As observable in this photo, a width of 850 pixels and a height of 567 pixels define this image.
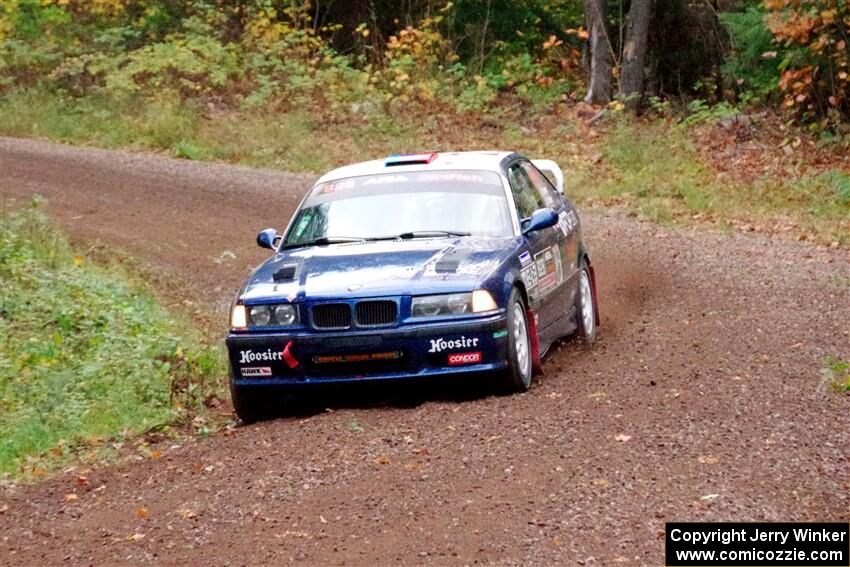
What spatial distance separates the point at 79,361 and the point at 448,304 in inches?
156

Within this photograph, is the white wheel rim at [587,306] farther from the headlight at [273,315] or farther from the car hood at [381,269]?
the headlight at [273,315]

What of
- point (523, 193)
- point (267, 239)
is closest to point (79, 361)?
point (267, 239)

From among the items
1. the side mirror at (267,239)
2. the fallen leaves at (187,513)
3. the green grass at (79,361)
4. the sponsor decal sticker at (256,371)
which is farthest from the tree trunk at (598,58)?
the fallen leaves at (187,513)

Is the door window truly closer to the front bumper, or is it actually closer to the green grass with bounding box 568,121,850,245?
the front bumper

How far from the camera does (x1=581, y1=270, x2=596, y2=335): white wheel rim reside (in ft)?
36.7

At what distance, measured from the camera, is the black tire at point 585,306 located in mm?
11070

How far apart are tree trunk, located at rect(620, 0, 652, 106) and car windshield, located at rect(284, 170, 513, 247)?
1404 cm

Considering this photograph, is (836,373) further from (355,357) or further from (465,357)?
(355,357)

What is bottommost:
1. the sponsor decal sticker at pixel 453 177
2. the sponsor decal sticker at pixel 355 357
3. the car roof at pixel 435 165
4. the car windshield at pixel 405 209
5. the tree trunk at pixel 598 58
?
the tree trunk at pixel 598 58

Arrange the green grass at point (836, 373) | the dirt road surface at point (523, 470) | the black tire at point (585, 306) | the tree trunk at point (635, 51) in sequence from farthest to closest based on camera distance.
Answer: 1. the tree trunk at point (635, 51)
2. the black tire at point (585, 306)
3. the green grass at point (836, 373)
4. the dirt road surface at point (523, 470)

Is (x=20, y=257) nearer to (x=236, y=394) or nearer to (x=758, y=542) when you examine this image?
(x=236, y=394)

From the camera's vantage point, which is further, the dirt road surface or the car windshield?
the car windshield

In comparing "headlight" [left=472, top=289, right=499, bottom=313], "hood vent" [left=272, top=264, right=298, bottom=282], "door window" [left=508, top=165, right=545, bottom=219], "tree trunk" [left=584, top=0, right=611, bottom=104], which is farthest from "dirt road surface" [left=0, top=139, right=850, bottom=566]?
"tree trunk" [left=584, top=0, right=611, bottom=104]

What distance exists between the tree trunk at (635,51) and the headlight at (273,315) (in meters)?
15.9
